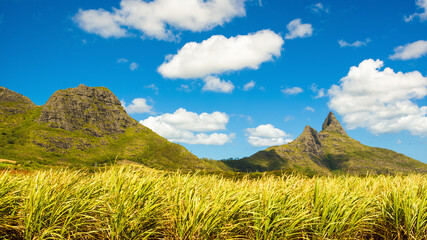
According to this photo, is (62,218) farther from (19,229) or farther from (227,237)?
(227,237)

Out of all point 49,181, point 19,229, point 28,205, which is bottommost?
point 19,229

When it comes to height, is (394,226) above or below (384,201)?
below

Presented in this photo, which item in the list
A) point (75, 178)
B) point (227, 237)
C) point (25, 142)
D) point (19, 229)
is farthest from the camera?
point (25, 142)

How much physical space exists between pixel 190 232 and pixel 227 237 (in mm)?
827

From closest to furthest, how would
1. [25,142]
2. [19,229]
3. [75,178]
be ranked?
[19,229] → [75,178] → [25,142]

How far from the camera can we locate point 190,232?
5.15 metres

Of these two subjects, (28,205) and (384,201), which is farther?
(384,201)

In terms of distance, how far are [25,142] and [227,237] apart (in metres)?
233

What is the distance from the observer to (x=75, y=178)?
669 centimetres

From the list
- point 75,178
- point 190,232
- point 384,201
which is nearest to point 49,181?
point 75,178

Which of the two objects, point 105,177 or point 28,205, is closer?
point 28,205

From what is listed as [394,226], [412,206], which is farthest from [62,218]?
[412,206]

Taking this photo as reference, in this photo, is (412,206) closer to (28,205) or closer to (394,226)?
(394,226)

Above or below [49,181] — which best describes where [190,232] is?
below
